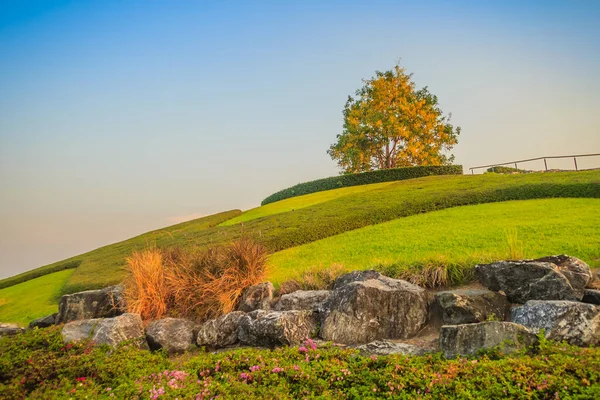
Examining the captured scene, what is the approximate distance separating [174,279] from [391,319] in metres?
3.79

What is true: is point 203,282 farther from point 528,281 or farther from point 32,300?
point 32,300

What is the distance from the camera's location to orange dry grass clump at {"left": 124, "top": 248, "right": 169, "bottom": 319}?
7.69 metres

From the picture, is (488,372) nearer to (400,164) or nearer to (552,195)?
(552,195)

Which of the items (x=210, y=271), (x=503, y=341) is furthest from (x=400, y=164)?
(x=503, y=341)

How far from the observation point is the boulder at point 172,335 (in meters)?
6.76

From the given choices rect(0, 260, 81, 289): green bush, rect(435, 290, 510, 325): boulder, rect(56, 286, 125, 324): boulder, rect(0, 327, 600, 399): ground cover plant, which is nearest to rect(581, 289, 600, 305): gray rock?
rect(435, 290, 510, 325): boulder

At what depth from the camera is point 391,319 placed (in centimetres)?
587

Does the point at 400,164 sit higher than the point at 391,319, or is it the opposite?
the point at 400,164

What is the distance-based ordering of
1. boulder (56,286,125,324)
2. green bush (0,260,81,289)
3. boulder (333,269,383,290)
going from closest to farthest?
boulder (333,269,383,290) → boulder (56,286,125,324) → green bush (0,260,81,289)

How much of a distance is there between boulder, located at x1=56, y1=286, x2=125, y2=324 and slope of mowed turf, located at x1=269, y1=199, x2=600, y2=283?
286 centimetres

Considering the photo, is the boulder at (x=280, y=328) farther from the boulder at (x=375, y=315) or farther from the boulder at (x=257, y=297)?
the boulder at (x=257, y=297)

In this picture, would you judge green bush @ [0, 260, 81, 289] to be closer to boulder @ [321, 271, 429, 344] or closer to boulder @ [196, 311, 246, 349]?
boulder @ [196, 311, 246, 349]

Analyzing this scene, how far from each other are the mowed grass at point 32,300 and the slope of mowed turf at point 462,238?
20.6 ft

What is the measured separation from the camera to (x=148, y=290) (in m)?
7.75
